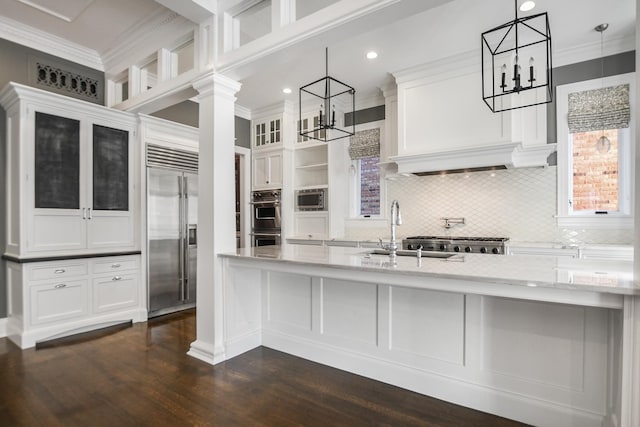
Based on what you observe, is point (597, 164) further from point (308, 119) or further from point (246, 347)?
point (246, 347)

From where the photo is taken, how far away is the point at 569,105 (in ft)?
12.3

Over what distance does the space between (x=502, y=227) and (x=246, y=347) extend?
10.6ft

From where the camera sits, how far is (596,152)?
12.0 ft

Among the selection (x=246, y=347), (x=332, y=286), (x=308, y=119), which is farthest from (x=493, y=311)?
(x=308, y=119)

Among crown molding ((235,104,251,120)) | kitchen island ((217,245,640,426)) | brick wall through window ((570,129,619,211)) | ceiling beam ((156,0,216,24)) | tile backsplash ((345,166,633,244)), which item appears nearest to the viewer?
kitchen island ((217,245,640,426))

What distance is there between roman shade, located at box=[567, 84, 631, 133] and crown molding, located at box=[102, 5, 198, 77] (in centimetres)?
404

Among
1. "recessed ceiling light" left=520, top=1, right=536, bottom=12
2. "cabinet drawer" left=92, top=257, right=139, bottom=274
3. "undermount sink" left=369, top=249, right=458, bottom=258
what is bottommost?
"cabinet drawer" left=92, top=257, right=139, bottom=274

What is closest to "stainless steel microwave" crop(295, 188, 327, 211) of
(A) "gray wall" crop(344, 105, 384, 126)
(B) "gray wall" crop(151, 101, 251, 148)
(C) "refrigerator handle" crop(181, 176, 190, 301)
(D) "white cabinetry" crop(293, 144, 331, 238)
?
(D) "white cabinetry" crop(293, 144, 331, 238)

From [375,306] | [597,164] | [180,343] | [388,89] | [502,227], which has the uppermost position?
[388,89]

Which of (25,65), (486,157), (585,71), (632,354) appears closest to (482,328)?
(632,354)

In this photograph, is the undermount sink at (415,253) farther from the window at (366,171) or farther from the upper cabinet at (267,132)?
the upper cabinet at (267,132)

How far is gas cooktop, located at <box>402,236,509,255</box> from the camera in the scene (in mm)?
3623

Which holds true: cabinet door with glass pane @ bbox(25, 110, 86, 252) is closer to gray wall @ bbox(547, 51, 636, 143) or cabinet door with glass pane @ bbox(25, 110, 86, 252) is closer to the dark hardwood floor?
the dark hardwood floor

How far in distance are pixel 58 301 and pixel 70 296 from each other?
0.11 meters
